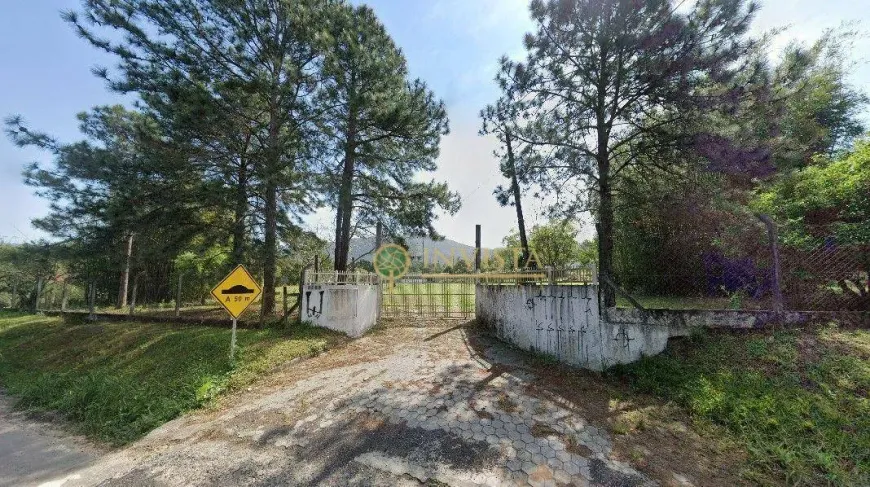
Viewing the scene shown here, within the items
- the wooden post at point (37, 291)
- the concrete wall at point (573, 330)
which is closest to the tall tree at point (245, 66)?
the concrete wall at point (573, 330)

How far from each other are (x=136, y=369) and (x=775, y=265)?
37.3 feet

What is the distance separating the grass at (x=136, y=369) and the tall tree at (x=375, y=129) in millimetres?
4252

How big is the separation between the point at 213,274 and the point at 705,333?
15.6 m

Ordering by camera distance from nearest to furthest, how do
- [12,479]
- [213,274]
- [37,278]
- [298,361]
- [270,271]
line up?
[12,479]
[298,361]
[270,271]
[213,274]
[37,278]

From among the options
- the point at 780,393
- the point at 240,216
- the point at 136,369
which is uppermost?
the point at 240,216

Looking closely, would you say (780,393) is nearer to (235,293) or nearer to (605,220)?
(605,220)

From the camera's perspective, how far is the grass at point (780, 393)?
10.4 ft

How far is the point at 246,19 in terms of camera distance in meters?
8.19

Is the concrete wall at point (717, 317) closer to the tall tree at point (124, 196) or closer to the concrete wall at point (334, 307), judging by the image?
the concrete wall at point (334, 307)

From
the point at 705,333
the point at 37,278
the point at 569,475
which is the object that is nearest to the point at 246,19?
the point at 569,475

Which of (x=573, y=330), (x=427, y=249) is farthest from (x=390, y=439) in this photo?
(x=427, y=249)

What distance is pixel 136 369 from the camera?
21.9 feet

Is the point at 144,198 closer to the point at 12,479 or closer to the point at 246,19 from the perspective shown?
the point at 246,19

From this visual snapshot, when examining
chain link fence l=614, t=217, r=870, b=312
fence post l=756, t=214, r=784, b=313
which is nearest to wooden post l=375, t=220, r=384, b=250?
chain link fence l=614, t=217, r=870, b=312
